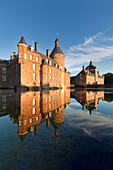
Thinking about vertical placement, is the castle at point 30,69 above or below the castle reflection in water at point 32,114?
above

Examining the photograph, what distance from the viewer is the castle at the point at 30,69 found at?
2789cm

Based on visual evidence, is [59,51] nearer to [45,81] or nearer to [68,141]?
[45,81]

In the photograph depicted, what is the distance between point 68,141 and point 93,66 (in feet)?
263

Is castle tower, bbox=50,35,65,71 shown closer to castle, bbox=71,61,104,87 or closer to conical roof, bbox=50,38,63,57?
conical roof, bbox=50,38,63,57

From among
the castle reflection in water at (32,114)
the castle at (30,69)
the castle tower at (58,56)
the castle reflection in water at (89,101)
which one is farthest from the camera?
the castle tower at (58,56)

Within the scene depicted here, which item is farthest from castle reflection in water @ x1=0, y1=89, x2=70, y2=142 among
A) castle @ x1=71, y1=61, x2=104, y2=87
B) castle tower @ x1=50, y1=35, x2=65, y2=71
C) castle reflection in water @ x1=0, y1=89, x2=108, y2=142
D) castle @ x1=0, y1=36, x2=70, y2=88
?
castle @ x1=71, y1=61, x2=104, y2=87

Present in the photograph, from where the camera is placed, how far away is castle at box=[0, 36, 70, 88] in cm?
2789

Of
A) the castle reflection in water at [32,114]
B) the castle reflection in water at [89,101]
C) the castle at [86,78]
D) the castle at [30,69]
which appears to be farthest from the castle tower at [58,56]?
the castle reflection in water at [32,114]

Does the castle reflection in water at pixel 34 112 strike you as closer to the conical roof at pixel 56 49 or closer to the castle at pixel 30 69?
the castle at pixel 30 69

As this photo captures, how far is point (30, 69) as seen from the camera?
1196 inches

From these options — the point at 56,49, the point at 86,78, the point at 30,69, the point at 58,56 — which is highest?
the point at 56,49

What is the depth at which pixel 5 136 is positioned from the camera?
2561 millimetres

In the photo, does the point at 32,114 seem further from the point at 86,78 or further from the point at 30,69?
the point at 86,78

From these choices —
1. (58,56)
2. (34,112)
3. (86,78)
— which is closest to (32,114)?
Result: (34,112)
